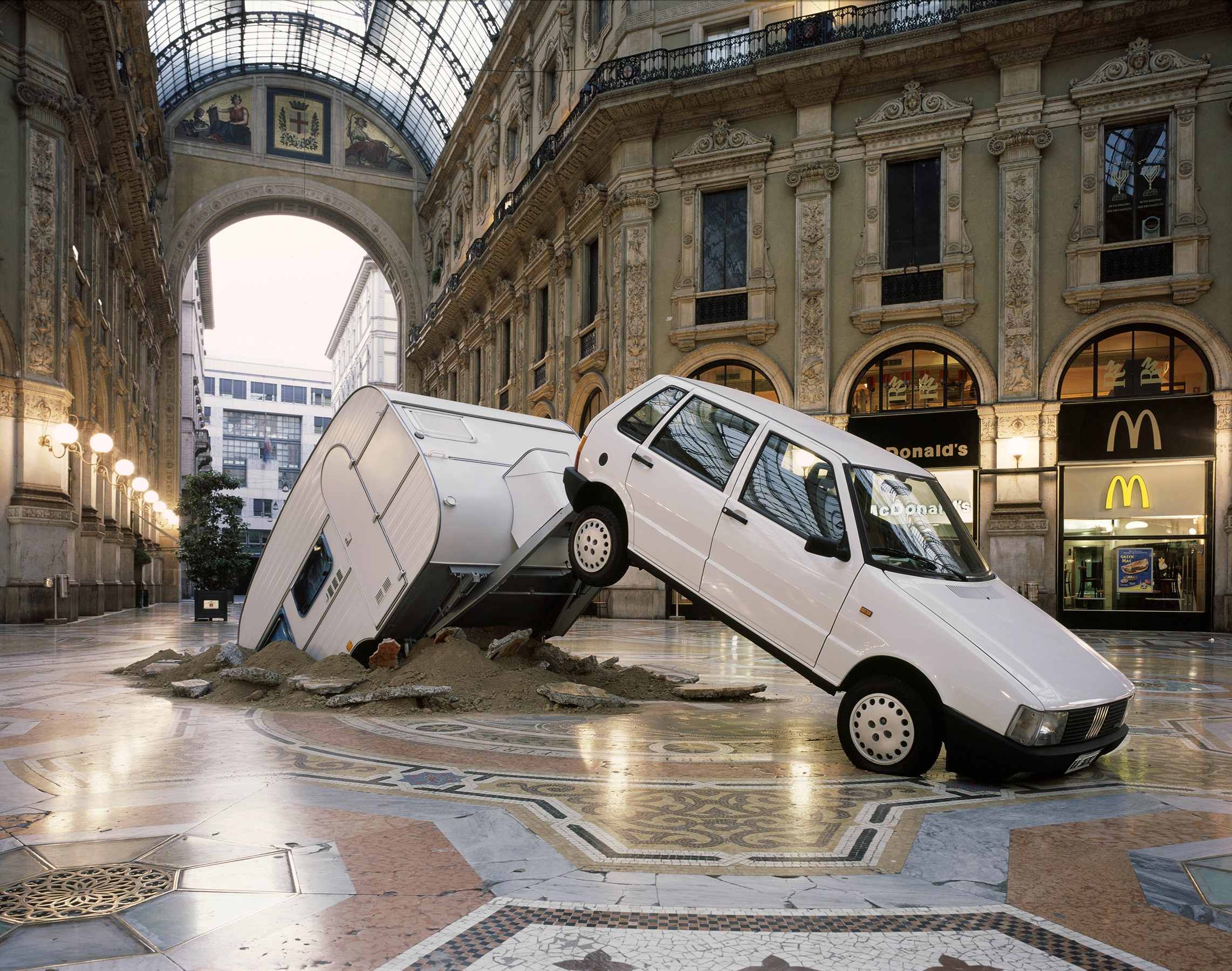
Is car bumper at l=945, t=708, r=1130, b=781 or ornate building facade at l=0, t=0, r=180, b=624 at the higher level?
ornate building facade at l=0, t=0, r=180, b=624

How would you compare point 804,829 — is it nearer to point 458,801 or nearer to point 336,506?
point 458,801

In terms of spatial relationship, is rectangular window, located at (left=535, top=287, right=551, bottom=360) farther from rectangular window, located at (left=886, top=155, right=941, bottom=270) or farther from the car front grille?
the car front grille

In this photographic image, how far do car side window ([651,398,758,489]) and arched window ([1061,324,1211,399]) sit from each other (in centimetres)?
1715

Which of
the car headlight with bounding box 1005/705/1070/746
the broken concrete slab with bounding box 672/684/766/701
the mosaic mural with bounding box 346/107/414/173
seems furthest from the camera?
the mosaic mural with bounding box 346/107/414/173

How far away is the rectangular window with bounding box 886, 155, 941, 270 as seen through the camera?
2262cm

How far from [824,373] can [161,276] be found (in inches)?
1257

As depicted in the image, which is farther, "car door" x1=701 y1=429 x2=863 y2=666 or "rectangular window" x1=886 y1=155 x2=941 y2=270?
"rectangular window" x1=886 y1=155 x2=941 y2=270

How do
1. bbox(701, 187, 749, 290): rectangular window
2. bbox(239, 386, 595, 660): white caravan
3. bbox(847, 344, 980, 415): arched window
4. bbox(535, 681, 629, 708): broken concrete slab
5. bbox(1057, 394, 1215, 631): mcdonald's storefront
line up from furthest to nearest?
1. bbox(701, 187, 749, 290): rectangular window
2. bbox(847, 344, 980, 415): arched window
3. bbox(1057, 394, 1215, 631): mcdonald's storefront
4. bbox(239, 386, 595, 660): white caravan
5. bbox(535, 681, 629, 708): broken concrete slab

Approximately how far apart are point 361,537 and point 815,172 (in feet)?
60.3

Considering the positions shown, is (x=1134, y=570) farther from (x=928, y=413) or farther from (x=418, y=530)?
(x=418, y=530)

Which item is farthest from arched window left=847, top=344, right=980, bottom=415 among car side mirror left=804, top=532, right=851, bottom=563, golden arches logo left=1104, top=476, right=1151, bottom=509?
car side mirror left=804, top=532, right=851, bottom=563

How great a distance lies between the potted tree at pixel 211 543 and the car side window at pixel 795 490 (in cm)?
2076

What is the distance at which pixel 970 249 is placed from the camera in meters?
22.0

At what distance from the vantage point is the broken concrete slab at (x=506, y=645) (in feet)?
27.8
